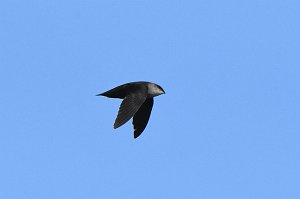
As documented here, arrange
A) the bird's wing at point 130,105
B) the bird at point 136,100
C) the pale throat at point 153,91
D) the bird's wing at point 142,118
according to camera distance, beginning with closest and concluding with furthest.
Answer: the bird's wing at point 130,105 → the bird at point 136,100 → the pale throat at point 153,91 → the bird's wing at point 142,118

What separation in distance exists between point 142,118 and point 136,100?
7.41ft

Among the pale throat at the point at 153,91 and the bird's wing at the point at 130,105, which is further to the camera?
the pale throat at the point at 153,91

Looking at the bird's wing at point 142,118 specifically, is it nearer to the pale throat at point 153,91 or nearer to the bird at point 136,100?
the bird at point 136,100

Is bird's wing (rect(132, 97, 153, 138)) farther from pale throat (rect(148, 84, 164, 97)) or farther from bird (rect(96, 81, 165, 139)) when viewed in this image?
pale throat (rect(148, 84, 164, 97))

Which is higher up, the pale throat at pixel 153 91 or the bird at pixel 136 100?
the pale throat at pixel 153 91

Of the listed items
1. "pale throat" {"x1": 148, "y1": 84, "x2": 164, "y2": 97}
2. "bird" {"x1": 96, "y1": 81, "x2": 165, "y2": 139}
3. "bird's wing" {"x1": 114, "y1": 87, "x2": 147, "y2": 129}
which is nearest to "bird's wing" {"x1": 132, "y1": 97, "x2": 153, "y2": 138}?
"bird" {"x1": 96, "y1": 81, "x2": 165, "y2": 139}

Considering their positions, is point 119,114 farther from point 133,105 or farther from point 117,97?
point 117,97

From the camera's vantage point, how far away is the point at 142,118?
75.7ft

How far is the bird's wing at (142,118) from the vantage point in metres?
22.9

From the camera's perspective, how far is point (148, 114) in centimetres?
2312

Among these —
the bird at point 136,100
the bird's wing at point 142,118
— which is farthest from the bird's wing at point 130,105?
the bird's wing at point 142,118

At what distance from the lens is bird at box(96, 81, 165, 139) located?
1998cm

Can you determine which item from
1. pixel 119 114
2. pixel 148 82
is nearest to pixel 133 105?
pixel 119 114

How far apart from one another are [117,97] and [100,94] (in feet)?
2.08
